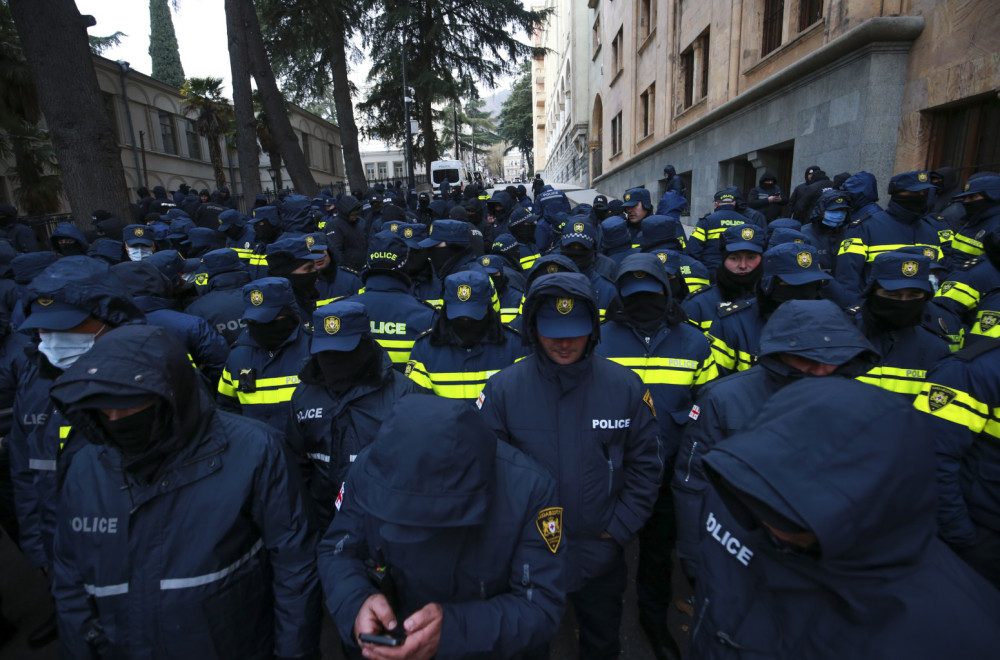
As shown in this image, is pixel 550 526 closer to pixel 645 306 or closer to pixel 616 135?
pixel 645 306

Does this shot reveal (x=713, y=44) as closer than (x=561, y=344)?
No

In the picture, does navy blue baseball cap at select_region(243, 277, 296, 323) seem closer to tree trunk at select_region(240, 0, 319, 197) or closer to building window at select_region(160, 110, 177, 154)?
tree trunk at select_region(240, 0, 319, 197)

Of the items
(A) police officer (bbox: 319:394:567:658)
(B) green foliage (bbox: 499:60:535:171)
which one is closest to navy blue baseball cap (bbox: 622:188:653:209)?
(A) police officer (bbox: 319:394:567:658)

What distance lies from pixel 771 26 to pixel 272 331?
43.7 feet

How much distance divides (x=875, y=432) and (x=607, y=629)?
1.91 m

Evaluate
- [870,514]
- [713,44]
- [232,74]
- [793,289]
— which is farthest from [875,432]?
[713,44]

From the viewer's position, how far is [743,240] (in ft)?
12.0

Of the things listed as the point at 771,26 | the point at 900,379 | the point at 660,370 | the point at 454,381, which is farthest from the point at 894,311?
the point at 771,26

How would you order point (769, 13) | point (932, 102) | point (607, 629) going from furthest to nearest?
point (769, 13)
point (932, 102)
point (607, 629)

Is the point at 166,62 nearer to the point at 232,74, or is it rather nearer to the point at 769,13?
the point at 232,74

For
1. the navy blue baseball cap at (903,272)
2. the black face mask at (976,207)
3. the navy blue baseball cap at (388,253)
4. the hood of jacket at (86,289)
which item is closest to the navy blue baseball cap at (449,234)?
the navy blue baseball cap at (388,253)

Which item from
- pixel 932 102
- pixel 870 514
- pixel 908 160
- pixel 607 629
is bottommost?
pixel 607 629

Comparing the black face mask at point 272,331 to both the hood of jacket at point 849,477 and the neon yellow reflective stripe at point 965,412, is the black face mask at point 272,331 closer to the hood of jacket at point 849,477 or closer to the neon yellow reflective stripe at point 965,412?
the hood of jacket at point 849,477

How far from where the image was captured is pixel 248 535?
6.37 feet
